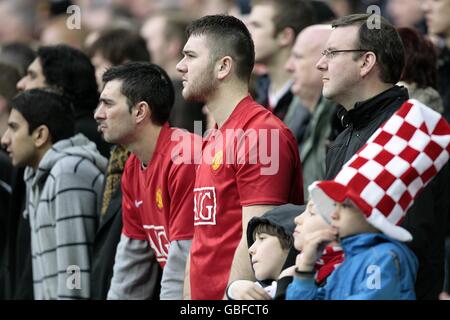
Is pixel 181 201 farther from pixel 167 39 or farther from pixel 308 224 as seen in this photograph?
pixel 167 39

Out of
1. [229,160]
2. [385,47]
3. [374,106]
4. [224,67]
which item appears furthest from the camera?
[224,67]

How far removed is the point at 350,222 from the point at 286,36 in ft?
15.9

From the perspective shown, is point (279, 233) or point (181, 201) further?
point (181, 201)

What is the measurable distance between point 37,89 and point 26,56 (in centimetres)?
313

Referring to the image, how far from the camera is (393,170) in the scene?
17.3 feet

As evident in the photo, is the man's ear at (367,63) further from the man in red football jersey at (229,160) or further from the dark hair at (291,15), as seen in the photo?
the dark hair at (291,15)

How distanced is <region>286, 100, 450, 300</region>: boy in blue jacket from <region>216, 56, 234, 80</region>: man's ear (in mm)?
1679

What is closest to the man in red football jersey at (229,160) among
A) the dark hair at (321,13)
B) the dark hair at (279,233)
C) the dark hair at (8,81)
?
the dark hair at (279,233)

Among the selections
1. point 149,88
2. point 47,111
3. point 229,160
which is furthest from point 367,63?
point 47,111

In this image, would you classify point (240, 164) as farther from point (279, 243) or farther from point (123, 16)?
point (123, 16)

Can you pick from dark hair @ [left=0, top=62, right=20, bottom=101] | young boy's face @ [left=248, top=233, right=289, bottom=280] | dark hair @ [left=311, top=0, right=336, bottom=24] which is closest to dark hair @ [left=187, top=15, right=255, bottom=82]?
young boy's face @ [left=248, top=233, right=289, bottom=280]

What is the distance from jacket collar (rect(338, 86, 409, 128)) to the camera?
624cm

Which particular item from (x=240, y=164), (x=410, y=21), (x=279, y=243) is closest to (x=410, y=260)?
(x=279, y=243)

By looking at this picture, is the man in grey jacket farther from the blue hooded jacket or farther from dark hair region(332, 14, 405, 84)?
the blue hooded jacket
